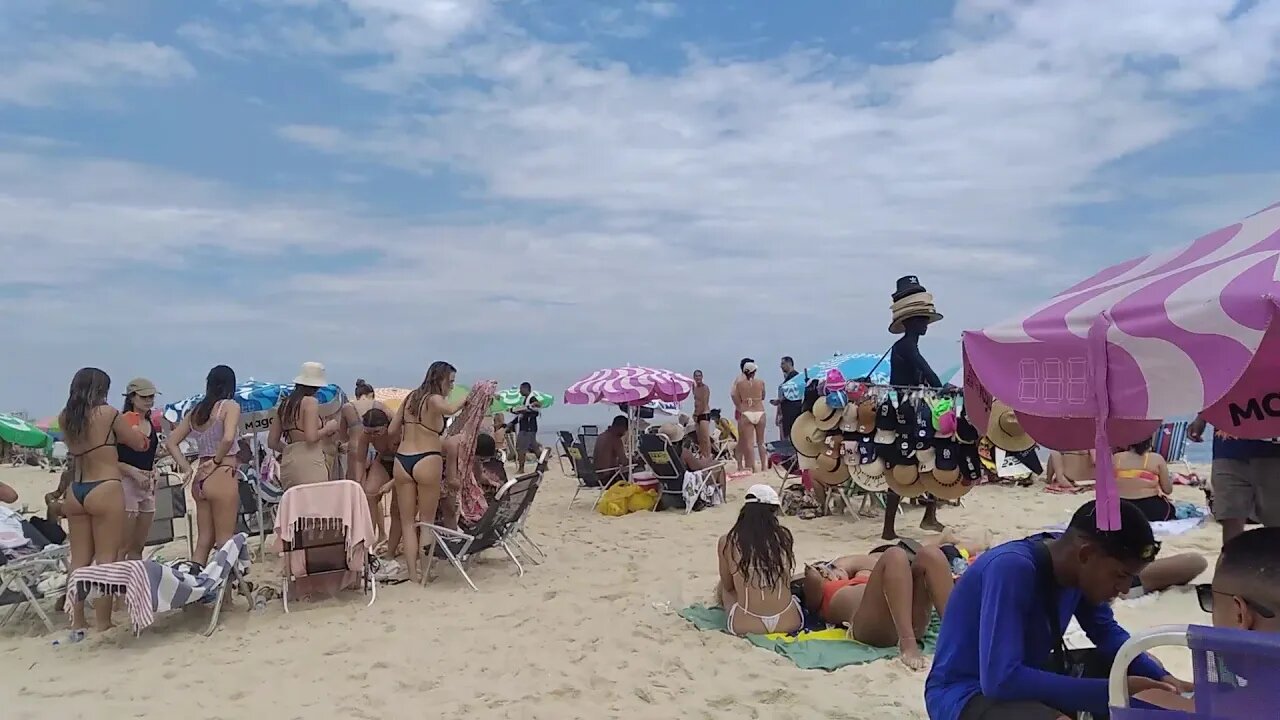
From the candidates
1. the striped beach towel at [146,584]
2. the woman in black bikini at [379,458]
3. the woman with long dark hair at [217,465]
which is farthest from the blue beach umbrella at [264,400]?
A: the striped beach towel at [146,584]

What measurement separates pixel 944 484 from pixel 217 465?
4807 mm

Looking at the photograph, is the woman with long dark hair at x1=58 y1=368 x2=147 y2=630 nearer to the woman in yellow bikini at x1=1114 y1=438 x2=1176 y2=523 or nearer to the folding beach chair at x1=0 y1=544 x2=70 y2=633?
the folding beach chair at x1=0 y1=544 x2=70 y2=633

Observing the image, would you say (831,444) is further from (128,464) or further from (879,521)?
(128,464)

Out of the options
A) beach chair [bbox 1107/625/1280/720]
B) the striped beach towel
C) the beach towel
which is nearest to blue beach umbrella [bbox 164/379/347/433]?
the striped beach towel

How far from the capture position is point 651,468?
28.7ft

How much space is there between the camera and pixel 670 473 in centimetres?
852

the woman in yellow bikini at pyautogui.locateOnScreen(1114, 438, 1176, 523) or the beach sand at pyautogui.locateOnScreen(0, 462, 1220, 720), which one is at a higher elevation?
the woman in yellow bikini at pyautogui.locateOnScreen(1114, 438, 1176, 523)

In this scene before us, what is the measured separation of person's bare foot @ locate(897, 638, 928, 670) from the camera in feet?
12.5

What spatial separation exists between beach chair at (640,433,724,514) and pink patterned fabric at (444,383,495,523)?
248 cm

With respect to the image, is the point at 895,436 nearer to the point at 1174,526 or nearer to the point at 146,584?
the point at 1174,526

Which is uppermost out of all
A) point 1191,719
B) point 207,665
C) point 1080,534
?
point 1080,534

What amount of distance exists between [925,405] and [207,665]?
4.68m

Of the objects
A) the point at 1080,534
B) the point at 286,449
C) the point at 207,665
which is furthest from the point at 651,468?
the point at 1080,534

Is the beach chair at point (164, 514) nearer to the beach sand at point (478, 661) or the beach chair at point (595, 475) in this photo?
the beach sand at point (478, 661)
